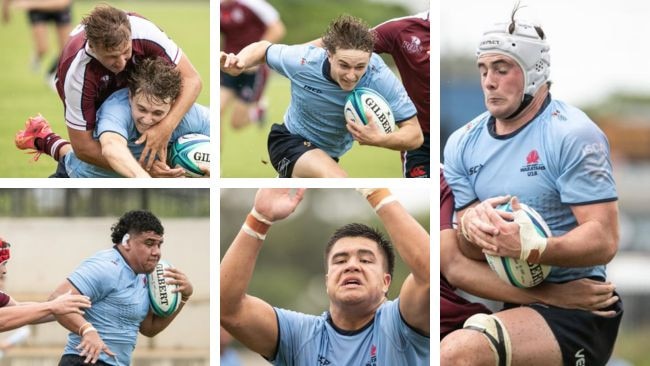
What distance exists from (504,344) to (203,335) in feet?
4.15

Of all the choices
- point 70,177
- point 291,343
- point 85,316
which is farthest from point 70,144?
point 291,343

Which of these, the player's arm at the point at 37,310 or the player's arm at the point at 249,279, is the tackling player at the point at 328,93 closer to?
the player's arm at the point at 249,279

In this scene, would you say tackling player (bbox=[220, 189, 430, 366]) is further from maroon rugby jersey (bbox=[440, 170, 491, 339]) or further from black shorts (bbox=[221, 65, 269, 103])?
black shorts (bbox=[221, 65, 269, 103])

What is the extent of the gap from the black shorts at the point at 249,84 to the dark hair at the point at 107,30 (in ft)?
2.05

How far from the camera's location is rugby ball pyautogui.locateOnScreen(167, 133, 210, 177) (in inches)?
200

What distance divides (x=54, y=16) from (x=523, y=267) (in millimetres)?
5107

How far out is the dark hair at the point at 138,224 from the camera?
5059 millimetres

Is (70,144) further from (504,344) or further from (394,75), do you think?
(504,344)

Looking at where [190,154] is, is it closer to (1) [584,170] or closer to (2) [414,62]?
(2) [414,62]

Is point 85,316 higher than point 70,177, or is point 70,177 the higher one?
point 70,177

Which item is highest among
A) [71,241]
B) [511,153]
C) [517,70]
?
[517,70]

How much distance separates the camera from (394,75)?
5117 mm

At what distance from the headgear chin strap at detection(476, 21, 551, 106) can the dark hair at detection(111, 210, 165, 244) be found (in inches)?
59.8

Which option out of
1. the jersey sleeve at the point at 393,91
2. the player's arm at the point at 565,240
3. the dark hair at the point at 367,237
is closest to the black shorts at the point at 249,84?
the jersey sleeve at the point at 393,91
